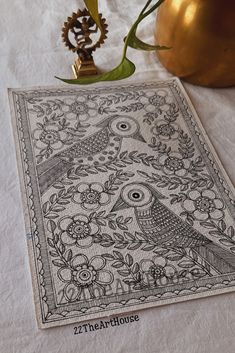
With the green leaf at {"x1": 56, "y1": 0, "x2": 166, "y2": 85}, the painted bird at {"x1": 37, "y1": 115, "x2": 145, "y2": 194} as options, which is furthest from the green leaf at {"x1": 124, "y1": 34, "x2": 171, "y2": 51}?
the painted bird at {"x1": 37, "y1": 115, "x2": 145, "y2": 194}

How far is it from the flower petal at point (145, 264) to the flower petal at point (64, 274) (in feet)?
0.22

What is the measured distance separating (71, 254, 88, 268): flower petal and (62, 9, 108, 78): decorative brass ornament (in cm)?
26

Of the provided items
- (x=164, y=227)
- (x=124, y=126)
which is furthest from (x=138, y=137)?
(x=164, y=227)

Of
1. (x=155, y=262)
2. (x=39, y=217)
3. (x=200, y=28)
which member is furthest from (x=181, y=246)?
(x=200, y=28)

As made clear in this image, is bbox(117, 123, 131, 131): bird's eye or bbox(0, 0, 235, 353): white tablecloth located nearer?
bbox(0, 0, 235, 353): white tablecloth

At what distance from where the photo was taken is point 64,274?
39 cm

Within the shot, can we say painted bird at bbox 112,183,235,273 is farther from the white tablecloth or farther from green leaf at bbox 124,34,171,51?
green leaf at bbox 124,34,171,51

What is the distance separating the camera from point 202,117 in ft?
1.77

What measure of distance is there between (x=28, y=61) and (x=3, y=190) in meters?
0.21

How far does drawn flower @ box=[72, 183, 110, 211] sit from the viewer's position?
439 mm

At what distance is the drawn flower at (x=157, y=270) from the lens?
1.29 ft

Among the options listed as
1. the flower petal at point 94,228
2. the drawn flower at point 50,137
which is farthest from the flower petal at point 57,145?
the flower petal at point 94,228

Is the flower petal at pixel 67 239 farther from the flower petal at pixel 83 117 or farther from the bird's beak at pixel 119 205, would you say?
the flower petal at pixel 83 117

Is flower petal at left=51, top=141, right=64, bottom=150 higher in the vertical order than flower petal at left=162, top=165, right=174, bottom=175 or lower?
higher
